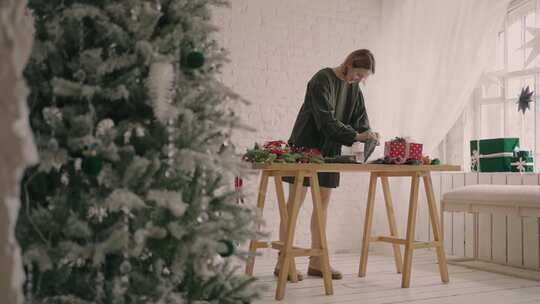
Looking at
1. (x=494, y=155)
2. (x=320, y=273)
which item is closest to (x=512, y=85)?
(x=494, y=155)

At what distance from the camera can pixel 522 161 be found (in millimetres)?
4180

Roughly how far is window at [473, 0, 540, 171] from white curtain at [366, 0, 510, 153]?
0.17 m

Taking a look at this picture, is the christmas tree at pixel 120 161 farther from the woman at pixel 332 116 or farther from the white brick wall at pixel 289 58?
the white brick wall at pixel 289 58

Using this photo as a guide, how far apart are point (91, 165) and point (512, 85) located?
12.7 ft

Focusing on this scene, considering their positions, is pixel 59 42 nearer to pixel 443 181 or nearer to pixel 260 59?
pixel 260 59

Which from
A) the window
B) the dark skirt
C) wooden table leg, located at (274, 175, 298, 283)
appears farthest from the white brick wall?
the window

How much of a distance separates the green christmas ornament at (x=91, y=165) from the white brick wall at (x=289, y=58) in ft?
9.01

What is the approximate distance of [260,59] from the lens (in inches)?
180

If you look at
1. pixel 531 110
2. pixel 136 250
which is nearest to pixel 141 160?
pixel 136 250

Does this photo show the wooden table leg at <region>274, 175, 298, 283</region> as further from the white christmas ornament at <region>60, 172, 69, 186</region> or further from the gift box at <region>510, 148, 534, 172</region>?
the gift box at <region>510, 148, 534, 172</region>

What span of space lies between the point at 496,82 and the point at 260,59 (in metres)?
1.90

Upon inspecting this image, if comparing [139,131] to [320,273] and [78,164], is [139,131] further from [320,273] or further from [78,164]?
[320,273]

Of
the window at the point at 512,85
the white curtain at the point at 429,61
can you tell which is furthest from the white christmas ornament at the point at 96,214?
the window at the point at 512,85

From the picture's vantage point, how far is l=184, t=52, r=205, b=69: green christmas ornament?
1.75 m
